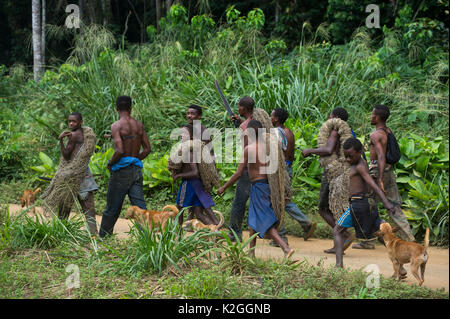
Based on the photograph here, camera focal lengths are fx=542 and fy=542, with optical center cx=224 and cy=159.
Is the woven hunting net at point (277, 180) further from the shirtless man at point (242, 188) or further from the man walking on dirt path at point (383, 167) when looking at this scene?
the man walking on dirt path at point (383, 167)

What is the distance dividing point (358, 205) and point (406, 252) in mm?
814

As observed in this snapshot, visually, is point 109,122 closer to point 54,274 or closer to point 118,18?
point 54,274

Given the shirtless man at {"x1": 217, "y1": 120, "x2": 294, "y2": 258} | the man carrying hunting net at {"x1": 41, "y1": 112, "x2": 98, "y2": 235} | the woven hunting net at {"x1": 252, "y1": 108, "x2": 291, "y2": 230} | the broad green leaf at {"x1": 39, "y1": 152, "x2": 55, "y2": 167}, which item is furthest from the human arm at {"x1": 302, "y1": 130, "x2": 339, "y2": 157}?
the broad green leaf at {"x1": 39, "y1": 152, "x2": 55, "y2": 167}

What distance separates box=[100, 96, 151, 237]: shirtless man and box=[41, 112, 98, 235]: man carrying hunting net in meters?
0.33

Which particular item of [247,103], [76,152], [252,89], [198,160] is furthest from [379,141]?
[252,89]

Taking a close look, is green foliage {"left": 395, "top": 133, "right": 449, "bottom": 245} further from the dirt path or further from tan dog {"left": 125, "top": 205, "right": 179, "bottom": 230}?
tan dog {"left": 125, "top": 205, "right": 179, "bottom": 230}

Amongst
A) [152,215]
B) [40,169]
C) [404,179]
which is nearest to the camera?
[152,215]

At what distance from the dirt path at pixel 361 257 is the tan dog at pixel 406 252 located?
0.78ft

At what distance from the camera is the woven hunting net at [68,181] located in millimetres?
6676

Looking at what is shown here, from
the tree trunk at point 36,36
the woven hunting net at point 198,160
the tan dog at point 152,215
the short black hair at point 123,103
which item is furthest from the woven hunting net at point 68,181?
the tree trunk at point 36,36

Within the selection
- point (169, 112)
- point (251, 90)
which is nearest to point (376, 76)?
point (251, 90)

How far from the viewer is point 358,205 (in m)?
5.57

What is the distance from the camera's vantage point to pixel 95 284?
4766 millimetres

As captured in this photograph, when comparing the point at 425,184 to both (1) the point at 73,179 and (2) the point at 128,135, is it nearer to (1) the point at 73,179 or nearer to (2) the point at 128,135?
(2) the point at 128,135
